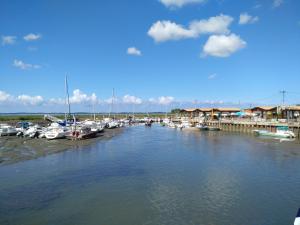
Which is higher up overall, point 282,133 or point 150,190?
point 282,133

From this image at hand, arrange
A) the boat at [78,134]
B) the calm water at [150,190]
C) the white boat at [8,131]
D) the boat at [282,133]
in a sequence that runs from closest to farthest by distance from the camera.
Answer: the calm water at [150,190] < the boat at [78,134] < the boat at [282,133] < the white boat at [8,131]

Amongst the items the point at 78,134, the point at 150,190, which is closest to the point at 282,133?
the point at 78,134

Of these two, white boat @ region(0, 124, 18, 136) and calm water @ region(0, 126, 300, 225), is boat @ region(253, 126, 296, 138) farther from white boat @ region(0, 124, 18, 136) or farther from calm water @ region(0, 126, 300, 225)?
white boat @ region(0, 124, 18, 136)

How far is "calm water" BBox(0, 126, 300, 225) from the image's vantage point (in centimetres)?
1669

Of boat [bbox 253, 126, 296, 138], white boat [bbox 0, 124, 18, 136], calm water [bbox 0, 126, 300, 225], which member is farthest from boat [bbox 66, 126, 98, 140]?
boat [bbox 253, 126, 296, 138]

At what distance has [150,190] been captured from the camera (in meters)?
21.6

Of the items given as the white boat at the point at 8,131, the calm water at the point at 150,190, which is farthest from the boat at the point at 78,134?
the calm water at the point at 150,190

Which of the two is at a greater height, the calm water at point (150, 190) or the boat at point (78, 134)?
the boat at point (78, 134)

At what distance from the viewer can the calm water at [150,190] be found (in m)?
16.7

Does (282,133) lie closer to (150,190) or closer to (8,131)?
(150,190)

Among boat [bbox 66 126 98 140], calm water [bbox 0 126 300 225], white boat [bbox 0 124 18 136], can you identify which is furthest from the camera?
white boat [bbox 0 124 18 136]

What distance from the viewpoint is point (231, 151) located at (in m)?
41.2

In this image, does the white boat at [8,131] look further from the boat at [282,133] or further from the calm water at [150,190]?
the boat at [282,133]

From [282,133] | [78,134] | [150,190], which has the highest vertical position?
[78,134]
